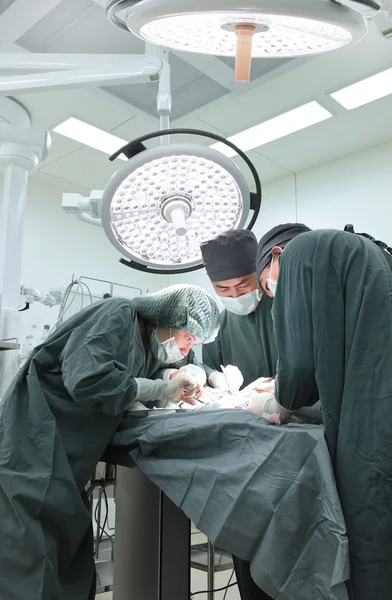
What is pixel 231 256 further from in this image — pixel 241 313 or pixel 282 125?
pixel 282 125

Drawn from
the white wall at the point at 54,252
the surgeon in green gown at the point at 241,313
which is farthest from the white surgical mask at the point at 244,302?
the white wall at the point at 54,252

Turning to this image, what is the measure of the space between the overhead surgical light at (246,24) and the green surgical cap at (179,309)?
1154mm

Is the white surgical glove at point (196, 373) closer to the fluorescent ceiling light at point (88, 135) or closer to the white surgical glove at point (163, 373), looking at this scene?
the white surgical glove at point (163, 373)

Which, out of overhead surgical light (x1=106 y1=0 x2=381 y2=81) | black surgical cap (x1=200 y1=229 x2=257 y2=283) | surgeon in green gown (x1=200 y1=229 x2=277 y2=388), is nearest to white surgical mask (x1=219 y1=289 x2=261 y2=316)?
surgeon in green gown (x1=200 y1=229 x2=277 y2=388)

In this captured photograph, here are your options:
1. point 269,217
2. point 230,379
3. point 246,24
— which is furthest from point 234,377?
point 269,217

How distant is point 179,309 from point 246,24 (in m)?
1.27

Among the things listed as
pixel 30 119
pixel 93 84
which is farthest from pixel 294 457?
pixel 30 119

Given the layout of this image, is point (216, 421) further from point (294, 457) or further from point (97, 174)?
point (97, 174)

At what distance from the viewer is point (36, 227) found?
14.9 ft

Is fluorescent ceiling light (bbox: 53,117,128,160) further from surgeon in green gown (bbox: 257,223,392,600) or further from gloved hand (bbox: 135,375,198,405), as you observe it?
surgeon in green gown (bbox: 257,223,392,600)

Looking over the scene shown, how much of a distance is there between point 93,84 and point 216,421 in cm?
95

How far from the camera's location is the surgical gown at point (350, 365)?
3.33 feet

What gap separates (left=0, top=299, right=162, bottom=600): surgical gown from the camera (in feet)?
4.50

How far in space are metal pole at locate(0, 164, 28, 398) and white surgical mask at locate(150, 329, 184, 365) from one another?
2.20 feet
